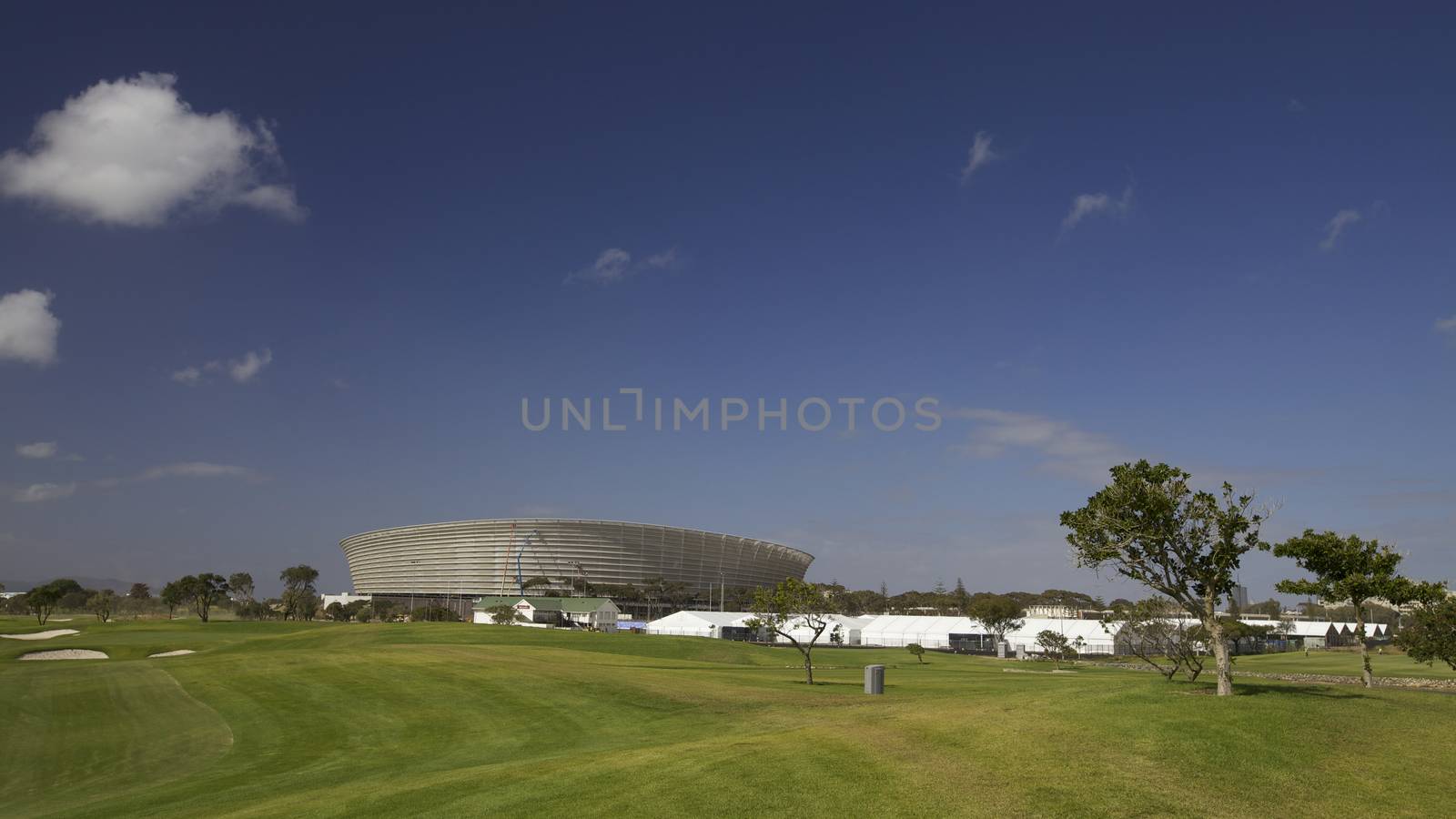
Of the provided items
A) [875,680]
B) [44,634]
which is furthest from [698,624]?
[875,680]

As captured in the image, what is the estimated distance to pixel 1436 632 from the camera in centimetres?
5166

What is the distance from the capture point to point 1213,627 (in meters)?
26.6

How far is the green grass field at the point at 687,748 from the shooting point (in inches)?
683

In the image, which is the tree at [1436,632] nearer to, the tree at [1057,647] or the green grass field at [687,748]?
the green grass field at [687,748]

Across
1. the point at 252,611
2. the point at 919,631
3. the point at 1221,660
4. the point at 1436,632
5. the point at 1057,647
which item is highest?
the point at 1221,660

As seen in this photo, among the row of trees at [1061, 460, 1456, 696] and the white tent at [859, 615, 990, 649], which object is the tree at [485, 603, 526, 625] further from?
the row of trees at [1061, 460, 1456, 696]

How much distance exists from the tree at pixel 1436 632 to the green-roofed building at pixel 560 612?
13556cm

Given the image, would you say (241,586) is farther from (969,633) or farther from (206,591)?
(969,633)

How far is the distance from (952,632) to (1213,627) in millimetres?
109635

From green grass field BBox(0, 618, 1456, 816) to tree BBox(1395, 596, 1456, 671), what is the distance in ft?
84.3

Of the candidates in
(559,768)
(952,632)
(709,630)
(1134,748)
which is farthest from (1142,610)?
(709,630)

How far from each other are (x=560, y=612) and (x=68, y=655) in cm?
10584

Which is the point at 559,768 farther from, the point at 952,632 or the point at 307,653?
the point at 952,632

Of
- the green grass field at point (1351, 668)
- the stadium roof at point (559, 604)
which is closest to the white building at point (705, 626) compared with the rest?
the stadium roof at point (559, 604)
